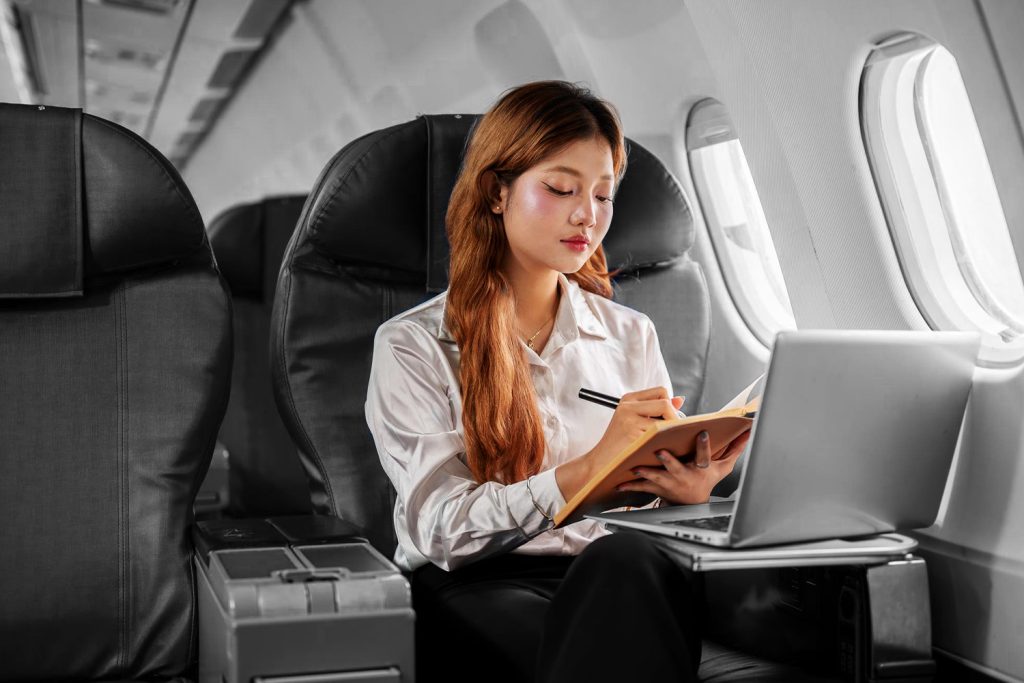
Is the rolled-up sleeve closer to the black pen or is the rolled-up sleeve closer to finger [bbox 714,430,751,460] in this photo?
the black pen

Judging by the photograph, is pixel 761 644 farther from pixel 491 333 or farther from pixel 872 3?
pixel 872 3

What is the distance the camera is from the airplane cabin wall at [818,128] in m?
1.90

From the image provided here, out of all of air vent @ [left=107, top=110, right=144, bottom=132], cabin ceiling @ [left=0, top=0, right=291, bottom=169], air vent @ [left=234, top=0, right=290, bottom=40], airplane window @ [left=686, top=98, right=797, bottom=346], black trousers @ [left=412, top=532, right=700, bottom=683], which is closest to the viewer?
black trousers @ [left=412, top=532, right=700, bottom=683]

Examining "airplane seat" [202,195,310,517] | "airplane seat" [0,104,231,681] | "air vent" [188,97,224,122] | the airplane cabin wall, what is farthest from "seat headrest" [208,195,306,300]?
"air vent" [188,97,224,122]

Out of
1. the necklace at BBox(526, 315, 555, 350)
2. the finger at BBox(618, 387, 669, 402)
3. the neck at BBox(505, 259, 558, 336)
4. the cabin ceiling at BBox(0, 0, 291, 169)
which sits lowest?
the finger at BBox(618, 387, 669, 402)

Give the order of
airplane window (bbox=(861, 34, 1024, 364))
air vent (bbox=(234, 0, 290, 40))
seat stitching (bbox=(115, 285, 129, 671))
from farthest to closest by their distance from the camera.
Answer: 1. air vent (bbox=(234, 0, 290, 40))
2. airplane window (bbox=(861, 34, 1024, 364))
3. seat stitching (bbox=(115, 285, 129, 671))

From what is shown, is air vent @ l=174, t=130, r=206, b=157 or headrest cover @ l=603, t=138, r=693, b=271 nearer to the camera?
headrest cover @ l=603, t=138, r=693, b=271

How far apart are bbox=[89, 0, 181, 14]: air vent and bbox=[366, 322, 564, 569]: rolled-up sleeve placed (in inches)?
173

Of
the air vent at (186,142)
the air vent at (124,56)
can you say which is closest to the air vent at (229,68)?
the air vent at (124,56)

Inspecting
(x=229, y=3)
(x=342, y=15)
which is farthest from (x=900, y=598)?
(x=229, y=3)

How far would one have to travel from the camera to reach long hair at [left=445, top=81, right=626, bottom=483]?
6.21ft

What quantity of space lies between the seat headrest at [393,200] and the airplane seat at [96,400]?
270 millimetres

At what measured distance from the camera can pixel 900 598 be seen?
157 centimetres

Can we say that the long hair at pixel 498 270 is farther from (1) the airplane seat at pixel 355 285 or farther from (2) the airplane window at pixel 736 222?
(2) the airplane window at pixel 736 222
